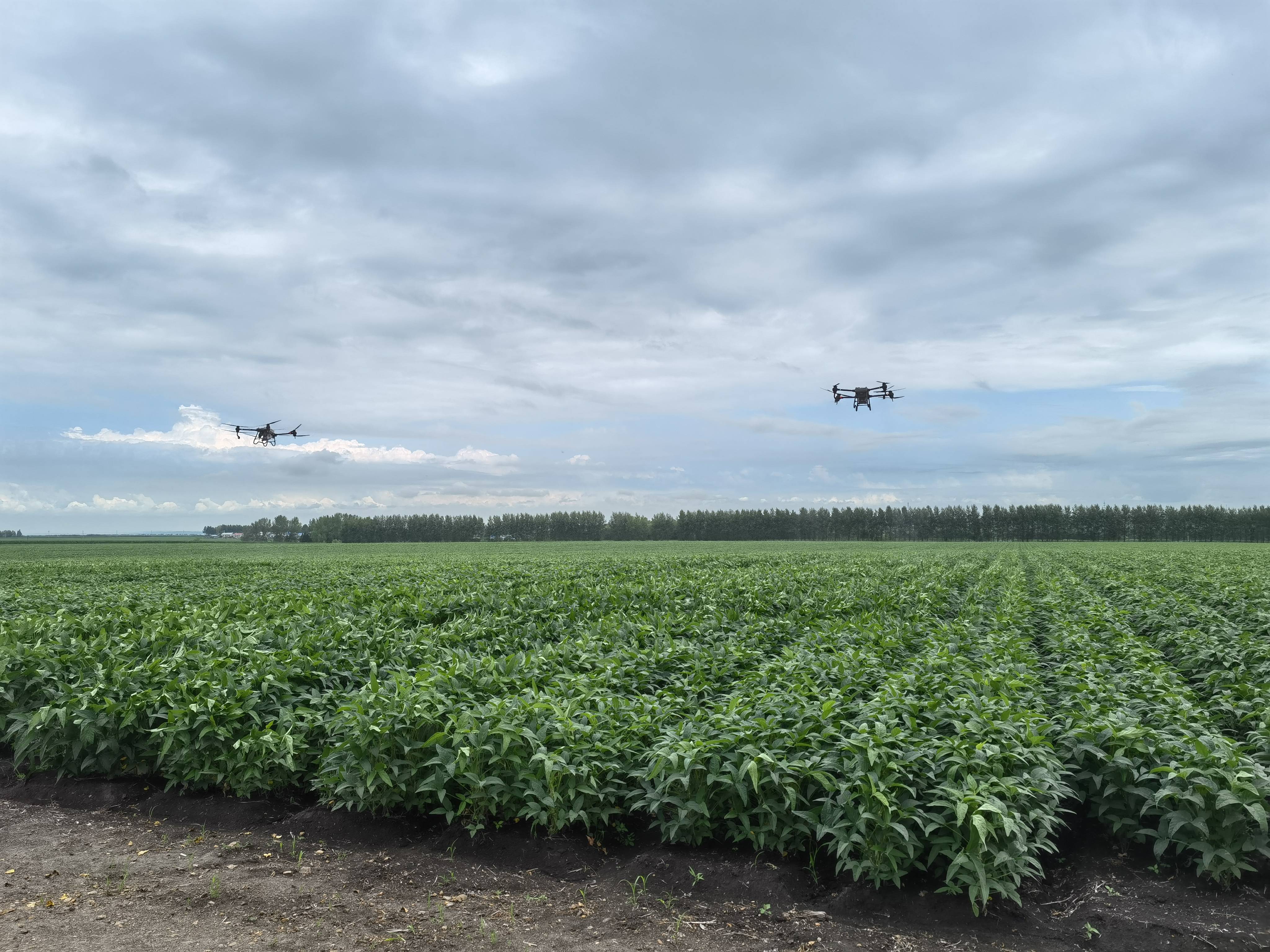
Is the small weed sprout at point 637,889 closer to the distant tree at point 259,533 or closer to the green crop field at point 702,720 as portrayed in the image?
the green crop field at point 702,720

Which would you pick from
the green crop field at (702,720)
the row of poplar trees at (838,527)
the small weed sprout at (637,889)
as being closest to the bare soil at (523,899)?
the small weed sprout at (637,889)

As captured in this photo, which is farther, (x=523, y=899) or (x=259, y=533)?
(x=259, y=533)

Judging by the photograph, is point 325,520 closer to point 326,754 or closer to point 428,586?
point 428,586

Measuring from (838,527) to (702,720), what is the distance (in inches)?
6341

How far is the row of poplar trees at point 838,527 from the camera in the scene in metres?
151

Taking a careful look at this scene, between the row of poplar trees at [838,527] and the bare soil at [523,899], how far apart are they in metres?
139

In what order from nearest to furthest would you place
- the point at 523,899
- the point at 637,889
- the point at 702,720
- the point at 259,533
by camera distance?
1. the point at 523,899
2. the point at 637,889
3. the point at 702,720
4. the point at 259,533

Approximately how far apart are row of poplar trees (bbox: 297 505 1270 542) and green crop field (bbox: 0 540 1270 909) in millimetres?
134377

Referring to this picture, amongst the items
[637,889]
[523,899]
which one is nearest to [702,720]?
[637,889]

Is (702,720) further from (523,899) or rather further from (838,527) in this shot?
(838,527)

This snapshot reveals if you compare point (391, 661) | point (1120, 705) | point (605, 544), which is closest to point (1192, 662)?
point (1120, 705)

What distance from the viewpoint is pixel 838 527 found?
161 meters

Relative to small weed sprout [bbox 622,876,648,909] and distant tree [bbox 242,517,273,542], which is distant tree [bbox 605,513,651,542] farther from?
small weed sprout [bbox 622,876,648,909]

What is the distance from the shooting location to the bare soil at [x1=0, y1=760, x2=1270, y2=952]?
4820 mm
